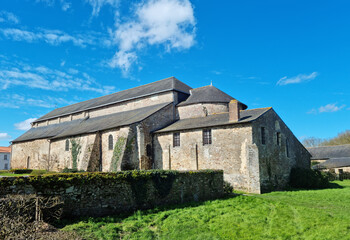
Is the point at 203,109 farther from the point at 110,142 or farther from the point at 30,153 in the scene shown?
the point at 30,153

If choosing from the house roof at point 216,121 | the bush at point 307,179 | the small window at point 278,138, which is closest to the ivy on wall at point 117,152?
the house roof at point 216,121

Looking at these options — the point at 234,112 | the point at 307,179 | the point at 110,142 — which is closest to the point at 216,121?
the point at 234,112

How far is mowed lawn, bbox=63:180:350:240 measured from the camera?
782 cm

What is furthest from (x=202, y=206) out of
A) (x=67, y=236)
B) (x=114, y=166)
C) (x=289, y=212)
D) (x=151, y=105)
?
(x=151, y=105)

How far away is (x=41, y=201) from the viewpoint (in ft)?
25.6

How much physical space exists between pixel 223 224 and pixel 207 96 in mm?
18915

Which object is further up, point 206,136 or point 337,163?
point 206,136

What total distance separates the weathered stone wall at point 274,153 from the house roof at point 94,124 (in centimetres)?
1019

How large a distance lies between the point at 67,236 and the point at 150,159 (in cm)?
1705

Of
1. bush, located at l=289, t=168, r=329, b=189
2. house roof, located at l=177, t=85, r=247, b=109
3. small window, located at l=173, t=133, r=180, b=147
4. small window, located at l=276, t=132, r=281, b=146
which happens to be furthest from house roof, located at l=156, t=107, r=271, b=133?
bush, located at l=289, t=168, r=329, b=189

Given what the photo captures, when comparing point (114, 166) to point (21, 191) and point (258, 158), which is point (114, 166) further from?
point (21, 191)

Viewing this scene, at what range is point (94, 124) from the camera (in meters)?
30.0

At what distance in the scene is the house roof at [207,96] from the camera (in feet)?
86.1

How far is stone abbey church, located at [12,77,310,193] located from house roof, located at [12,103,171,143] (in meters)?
0.29
